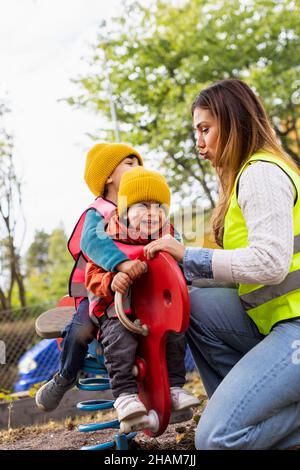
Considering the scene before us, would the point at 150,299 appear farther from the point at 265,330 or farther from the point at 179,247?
the point at 265,330

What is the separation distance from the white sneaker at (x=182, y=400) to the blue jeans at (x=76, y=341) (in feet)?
1.48

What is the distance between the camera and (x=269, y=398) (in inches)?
75.4

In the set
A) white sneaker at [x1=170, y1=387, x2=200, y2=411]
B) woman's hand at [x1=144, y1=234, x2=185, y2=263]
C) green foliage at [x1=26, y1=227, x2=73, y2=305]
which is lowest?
green foliage at [x1=26, y1=227, x2=73, y2=305]

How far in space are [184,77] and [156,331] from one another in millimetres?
11980

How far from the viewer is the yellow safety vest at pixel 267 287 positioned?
202 centimetres

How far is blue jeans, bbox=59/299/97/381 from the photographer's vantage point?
96.4 inches

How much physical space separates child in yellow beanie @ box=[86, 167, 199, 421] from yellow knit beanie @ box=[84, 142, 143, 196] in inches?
13.2

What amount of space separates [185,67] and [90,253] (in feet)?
38.0

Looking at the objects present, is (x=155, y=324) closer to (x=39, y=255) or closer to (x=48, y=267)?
(x=39, y=255)

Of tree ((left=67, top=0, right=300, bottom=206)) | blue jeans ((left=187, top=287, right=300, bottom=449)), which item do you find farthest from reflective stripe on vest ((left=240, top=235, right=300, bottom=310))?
tree ((left=67, top=0, right=300, bottom=206))

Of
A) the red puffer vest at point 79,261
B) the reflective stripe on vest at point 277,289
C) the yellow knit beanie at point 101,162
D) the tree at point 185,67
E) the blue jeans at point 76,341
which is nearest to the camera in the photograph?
the reflective stripe on vest at point 277,289

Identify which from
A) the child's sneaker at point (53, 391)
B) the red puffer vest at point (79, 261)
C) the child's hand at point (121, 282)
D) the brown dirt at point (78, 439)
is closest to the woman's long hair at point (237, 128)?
the child's hand at point (121, 282)

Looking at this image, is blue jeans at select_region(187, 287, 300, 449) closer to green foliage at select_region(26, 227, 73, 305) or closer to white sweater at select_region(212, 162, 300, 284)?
white sweater at select_region(212, 162, 300, 284)

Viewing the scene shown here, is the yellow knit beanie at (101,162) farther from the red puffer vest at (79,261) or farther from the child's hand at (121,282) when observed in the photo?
the child's hand at (121,282)
